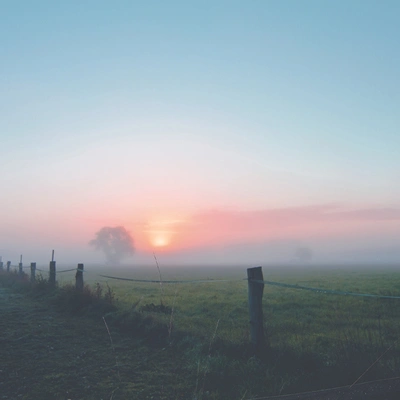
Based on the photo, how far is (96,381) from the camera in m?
5.45

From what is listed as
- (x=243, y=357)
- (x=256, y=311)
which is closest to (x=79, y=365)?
(x=243, y=357)

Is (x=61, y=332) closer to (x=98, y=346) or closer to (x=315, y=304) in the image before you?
(x=98, y=346)

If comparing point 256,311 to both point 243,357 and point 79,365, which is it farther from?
point 79,365

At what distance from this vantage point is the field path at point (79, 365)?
5039 millimetres

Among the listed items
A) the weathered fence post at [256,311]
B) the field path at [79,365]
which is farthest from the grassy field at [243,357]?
the weathered fence post at [256,311]

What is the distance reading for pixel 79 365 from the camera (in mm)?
6234

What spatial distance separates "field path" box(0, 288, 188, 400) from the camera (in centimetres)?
504

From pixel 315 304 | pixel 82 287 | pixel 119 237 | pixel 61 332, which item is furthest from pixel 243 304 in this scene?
pixel 119 237

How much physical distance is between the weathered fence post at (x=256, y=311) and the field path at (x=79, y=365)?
1.50 metres

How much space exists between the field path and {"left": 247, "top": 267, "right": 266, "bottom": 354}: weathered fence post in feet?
4.92

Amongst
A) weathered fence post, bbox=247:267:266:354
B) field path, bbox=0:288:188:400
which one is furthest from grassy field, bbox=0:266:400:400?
weathered fence post, bbox=247:267:266:354

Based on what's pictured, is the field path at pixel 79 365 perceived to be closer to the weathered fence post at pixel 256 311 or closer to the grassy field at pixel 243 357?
the grassy field at pixel 243 357

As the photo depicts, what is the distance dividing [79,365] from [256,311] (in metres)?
3.41

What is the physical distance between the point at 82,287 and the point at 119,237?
186 m
